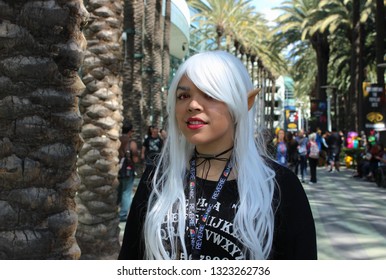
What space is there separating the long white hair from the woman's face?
1.4 inches

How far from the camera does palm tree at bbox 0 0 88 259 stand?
2512mm

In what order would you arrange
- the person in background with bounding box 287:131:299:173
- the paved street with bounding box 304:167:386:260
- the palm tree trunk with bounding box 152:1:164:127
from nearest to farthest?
the paved street with bounding box 304:167:386:260
the person in background with bounding box 287:131:299:173
the palm tree trunk with bounding box 152:1:164:127

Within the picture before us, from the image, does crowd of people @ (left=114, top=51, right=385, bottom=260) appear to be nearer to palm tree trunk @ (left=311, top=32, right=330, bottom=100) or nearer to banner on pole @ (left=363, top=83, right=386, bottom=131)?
banner on pole @ (left=363, top=83, right=386, bottom=131)

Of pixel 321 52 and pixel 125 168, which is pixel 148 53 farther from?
pixel 321 52

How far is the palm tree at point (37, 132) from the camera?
98.9 inches

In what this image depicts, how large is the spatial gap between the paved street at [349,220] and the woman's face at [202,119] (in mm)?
5279

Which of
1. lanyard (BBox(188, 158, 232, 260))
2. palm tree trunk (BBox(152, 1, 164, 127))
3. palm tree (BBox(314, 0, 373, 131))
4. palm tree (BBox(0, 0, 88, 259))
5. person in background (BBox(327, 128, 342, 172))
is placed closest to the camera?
Answer: lanyard (BBox(188, 158, 232, 260))

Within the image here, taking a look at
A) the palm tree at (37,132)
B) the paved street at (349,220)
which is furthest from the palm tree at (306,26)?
the palm tree at (37,132)

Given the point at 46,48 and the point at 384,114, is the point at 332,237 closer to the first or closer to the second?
the point at 46,48

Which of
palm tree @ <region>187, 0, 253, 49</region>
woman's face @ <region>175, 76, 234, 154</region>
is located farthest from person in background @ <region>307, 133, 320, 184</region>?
palm tree @ <region>187, 0, 253, 49</region>

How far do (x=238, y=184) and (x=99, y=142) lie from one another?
4.91 meters

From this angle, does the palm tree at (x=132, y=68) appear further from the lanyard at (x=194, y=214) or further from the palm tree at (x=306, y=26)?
the palm tree at (x=306, y=26)
